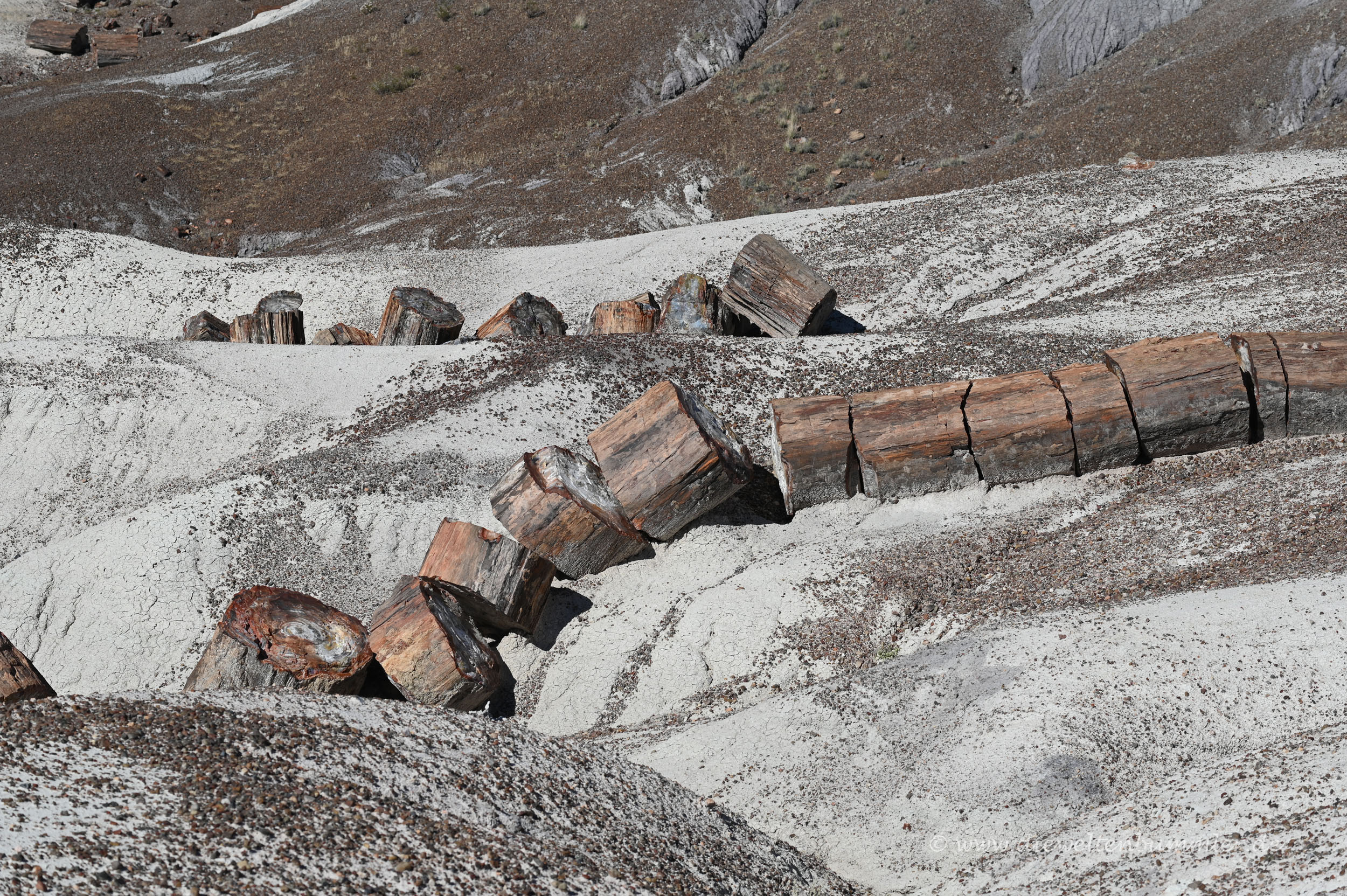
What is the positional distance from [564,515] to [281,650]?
164cm

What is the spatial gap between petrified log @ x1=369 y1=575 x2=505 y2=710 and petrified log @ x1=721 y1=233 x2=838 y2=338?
174 inches

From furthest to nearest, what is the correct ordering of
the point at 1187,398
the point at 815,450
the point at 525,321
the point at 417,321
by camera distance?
the point at 525,321 → the point at 417,321 → the point at 815,450 → the point at 1187,398

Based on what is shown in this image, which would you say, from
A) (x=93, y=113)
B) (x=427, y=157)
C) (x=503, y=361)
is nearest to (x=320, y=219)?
(x=427, y=157)

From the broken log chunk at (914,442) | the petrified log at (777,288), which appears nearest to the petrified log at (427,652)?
the broken log chunk at (914,442)

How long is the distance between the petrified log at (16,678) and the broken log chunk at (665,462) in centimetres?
301

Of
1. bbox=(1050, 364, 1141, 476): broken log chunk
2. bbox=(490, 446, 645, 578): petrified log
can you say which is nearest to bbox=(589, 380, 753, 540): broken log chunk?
bbox=(490, 446, 645, 578): petrified log

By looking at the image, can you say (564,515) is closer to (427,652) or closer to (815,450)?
(427,652)

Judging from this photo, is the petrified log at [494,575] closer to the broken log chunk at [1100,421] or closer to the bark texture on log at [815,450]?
the bark texture on log at [815,450]

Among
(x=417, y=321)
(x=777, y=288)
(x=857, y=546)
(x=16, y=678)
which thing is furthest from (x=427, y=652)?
(x=777, y=288)

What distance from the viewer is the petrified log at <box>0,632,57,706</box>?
478cm

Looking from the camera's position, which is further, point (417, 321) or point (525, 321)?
point (525, 321)

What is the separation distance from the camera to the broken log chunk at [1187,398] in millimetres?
6262

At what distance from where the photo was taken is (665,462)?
605cm

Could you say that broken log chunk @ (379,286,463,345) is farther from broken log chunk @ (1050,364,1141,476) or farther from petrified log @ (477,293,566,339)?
broken log chunk @ (1050,364,1141,476)
